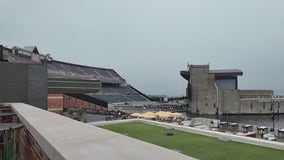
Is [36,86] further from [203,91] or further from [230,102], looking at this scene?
[230,102]

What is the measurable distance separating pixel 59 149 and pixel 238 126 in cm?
3259

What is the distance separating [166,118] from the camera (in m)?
40.0

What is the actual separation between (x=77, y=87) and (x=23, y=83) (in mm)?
51701

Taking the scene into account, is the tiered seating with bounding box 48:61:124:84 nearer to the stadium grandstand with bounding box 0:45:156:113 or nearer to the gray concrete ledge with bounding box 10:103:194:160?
the stadium grandstand with bounding box 0:45:156:113

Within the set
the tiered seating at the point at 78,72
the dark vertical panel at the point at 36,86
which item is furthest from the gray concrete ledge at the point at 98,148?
the tiered seating at the point at 78,72

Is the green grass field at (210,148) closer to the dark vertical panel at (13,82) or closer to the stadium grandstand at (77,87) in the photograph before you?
the dark vertical panel at (13,82)

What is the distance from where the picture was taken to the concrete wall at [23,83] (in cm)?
1952

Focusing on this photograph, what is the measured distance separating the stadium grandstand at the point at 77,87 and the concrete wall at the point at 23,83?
64.4ft

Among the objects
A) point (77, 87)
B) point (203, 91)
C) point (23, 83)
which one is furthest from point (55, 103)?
point (203, 91)

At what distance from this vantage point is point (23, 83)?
821 inches

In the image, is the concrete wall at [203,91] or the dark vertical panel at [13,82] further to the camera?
the concrete wall at [203,91]

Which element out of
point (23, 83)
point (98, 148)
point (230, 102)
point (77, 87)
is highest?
point (77, 87)

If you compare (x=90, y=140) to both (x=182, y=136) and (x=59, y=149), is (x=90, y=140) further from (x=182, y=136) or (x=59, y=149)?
(x=182, y=136)

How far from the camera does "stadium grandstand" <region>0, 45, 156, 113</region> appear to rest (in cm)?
6419
